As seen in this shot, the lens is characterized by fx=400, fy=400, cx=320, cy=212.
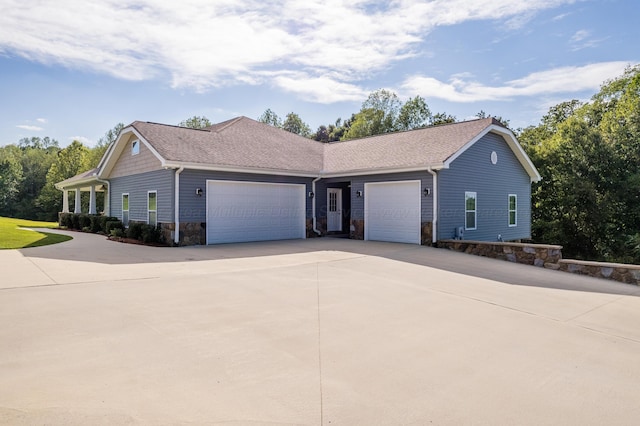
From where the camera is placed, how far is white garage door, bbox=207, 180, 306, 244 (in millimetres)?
13992

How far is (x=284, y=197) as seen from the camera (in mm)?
15695

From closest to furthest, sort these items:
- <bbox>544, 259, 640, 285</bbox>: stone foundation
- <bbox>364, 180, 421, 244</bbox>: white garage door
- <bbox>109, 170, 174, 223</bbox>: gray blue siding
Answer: <bbox>544, 259, 640, 285</bbox>: stone foundation, <bbox>109, 170, 174, 223</bbox>: gray blue siding, <bbox>364, 180, 421, 244</bbox>: white garage door

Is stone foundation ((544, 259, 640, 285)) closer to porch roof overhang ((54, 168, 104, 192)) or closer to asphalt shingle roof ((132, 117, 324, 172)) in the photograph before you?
asphalt shingle roof ((132, 117, 324, 172))

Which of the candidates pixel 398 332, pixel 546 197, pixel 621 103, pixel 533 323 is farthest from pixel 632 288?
pixel 621 103

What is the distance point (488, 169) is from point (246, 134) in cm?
1032

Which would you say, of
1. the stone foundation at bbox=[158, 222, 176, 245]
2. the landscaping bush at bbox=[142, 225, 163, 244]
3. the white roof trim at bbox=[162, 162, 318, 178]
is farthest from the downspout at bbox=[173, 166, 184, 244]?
the landscaping bush at bbox=[142, 225, 163, 244]

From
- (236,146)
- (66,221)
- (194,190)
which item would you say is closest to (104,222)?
(66,221)

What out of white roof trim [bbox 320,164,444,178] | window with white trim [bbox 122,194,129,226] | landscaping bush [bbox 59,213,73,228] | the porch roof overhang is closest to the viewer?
white roof trim [bbox 320,164,444,178]

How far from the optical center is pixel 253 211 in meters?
14.9

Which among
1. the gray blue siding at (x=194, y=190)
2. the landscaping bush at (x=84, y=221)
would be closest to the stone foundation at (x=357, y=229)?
the gray blue siding at (x=194, y=190)

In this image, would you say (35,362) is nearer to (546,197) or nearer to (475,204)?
(475,204)

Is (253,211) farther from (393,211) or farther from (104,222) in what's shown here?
(104,222)

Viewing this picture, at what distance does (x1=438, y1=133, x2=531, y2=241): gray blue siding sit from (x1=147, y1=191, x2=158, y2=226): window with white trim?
990 cm

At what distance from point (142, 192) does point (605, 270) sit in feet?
49.7
